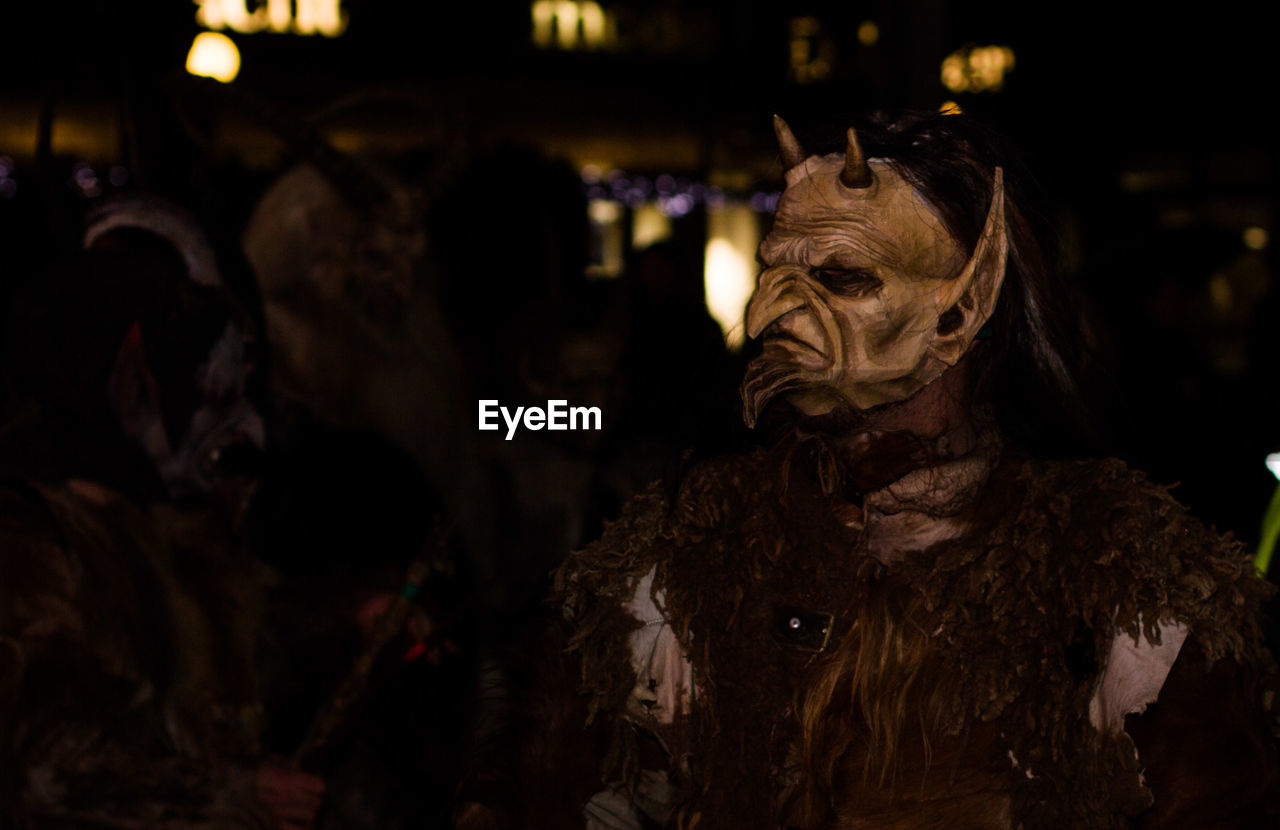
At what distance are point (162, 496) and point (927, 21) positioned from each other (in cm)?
405

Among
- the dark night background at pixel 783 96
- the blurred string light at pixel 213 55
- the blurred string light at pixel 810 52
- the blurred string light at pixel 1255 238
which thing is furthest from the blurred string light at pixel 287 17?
the blurred string light at pixel 1255 238

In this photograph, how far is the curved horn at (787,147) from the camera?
2.13 metres

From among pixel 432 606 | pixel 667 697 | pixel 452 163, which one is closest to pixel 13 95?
pixel 452 163

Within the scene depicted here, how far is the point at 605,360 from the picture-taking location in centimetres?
514

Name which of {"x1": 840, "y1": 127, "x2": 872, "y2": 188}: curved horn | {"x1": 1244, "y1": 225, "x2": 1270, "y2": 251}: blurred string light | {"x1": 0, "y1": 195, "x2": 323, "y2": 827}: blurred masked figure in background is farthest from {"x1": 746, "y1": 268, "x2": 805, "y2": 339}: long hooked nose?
{"x1": 1244, "y1": 225, "x2": 1270, "y2": 251}: blurred string light

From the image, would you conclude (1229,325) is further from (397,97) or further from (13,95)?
(13,95)

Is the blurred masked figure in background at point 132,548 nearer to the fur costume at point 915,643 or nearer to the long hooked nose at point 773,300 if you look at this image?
the fur costume at point 915,643

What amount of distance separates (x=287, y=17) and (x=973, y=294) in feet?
49.0

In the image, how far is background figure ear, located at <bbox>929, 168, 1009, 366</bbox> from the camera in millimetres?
2062

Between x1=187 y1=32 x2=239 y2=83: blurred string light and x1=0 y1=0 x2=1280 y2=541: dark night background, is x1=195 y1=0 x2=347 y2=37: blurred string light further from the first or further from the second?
x1=187 y1=32 x2=239 y2=83: blurred string light
